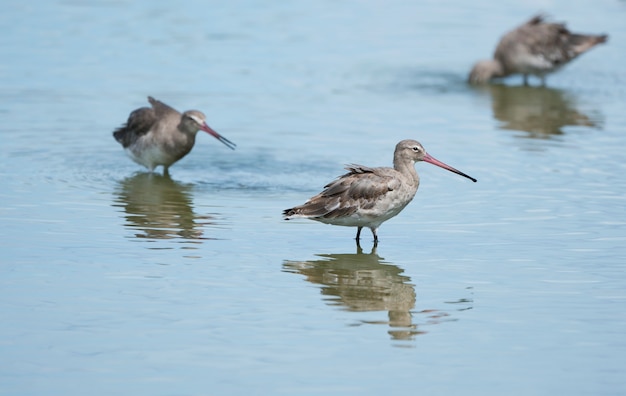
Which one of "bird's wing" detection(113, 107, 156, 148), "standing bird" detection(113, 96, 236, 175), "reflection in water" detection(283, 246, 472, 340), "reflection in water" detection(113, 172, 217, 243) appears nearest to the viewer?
"reflection in water" detection(283, 246, 472, 340)

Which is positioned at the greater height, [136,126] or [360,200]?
[136,126]

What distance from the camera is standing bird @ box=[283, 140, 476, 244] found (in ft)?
38.3

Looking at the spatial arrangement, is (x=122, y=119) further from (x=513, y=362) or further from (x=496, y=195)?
(x=513, y=362)

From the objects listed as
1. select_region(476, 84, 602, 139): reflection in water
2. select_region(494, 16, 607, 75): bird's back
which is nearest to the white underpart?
select_region(476, 84, 602, 139): reflection in water

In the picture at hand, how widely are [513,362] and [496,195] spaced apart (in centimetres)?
551

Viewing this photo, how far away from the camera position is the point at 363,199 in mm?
11688

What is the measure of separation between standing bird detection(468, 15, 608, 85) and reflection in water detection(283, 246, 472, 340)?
11.1 m

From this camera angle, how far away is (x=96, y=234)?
11.9m

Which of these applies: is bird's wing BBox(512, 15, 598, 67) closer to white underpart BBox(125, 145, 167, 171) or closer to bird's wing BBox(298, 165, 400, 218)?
white underpart BBox(125, 145, 167, 171)

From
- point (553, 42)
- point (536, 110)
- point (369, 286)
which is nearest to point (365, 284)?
point (369, 286)

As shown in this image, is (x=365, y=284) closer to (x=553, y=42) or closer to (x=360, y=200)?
(x=360, y=200)

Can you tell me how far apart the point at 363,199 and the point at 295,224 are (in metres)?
1.30

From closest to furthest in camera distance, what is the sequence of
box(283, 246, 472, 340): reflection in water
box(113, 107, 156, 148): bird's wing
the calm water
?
the calm water < box(283, 246, 472, 340): reflection in water < box(113, 107, 156, 148): bird's wing

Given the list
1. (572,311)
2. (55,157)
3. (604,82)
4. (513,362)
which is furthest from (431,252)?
(604,82)
